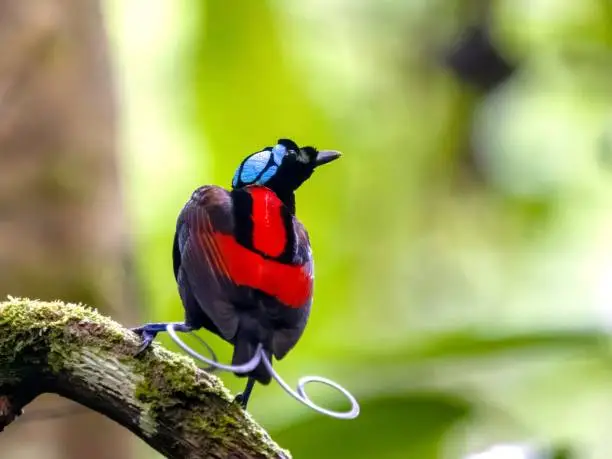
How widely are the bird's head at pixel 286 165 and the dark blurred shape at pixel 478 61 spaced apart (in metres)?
1.94

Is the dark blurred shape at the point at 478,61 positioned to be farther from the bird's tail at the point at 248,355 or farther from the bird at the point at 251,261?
the bird's tail at the point at 248,355

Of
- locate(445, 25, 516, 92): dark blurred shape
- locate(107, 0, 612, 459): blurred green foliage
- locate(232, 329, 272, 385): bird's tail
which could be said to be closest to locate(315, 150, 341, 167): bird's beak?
locate(232, 329, 272, 385): bird's tail

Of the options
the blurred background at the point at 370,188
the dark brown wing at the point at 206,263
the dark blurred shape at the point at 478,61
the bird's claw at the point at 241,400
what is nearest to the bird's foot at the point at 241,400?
the bird's claw at the point at 241,400

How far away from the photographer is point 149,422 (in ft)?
3.34

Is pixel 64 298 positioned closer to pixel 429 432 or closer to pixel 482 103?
pixel 429 432

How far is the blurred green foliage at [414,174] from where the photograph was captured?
8.85 ft

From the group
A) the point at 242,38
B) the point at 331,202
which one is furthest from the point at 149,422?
the point at 242,38

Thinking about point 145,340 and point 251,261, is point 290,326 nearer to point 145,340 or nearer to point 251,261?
point 251,261

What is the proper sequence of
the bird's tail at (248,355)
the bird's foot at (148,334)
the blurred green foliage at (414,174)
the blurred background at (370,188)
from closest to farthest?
the bird's tail at (248,355) → the bird's foot at (148,334) → the blurred background at (370,188) → the blurred green foliage at (414,174)

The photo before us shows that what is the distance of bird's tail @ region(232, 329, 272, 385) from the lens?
0.94 meters

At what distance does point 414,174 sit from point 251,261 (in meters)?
2.59

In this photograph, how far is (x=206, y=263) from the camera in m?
0.99

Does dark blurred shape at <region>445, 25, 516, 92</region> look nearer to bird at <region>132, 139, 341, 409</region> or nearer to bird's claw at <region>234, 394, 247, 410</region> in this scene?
bird at <region>132, 139, 341, 409</region>

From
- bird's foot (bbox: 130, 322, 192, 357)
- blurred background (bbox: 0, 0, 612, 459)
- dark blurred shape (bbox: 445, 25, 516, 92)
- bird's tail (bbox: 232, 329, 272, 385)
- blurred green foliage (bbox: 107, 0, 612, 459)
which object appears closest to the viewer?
bird's tail (bbox: 232, 329, 272, 385)
